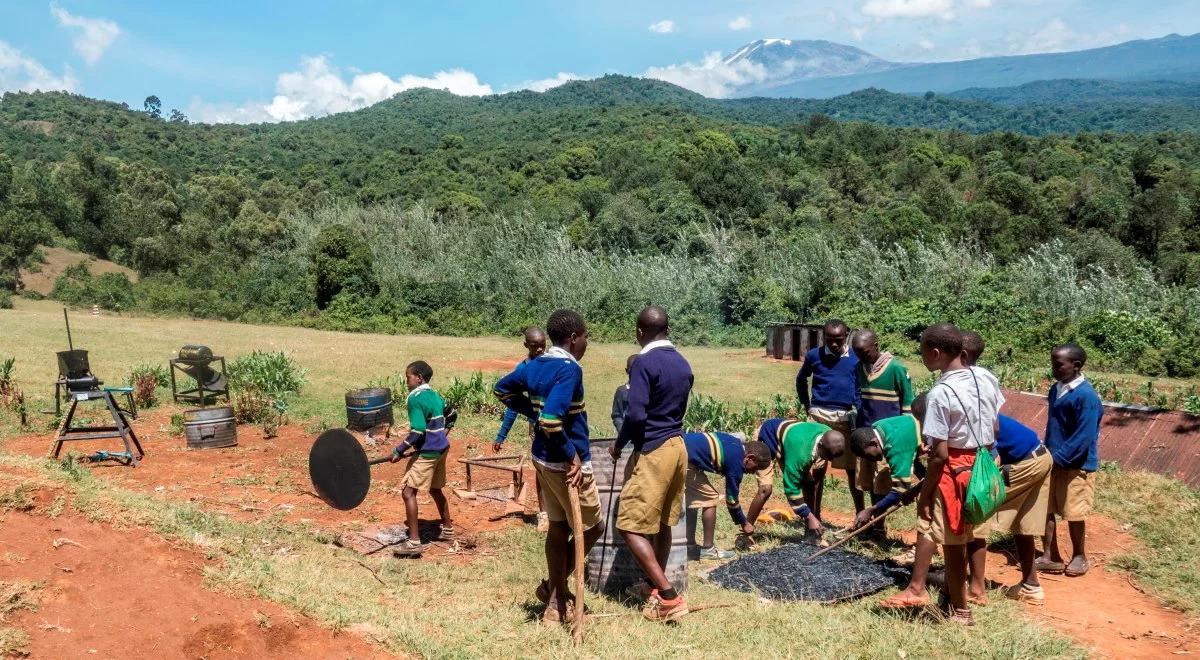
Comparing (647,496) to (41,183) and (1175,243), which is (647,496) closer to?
(1175,243)

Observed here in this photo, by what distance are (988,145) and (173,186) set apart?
5536 cm

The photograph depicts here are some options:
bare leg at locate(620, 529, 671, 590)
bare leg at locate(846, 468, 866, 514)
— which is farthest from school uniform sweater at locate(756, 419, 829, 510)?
bare leg at locate(620, 529, 671, 590)

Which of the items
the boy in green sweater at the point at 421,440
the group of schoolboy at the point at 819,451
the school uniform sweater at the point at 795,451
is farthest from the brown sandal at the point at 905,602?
the boy in green sweater at the point at 421,440

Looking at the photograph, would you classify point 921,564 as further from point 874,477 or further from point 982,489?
point 874,477

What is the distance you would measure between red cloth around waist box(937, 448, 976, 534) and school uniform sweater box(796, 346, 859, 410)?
6.94ft

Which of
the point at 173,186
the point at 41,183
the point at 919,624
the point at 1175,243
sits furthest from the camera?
the point at 173,186

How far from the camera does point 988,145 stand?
59.2 metres

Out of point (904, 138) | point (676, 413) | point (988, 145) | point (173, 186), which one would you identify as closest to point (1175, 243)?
point (988, 145)

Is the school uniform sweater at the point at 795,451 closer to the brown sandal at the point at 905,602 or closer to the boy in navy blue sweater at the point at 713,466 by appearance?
the boy in navy blue sweater at the point at 713,466

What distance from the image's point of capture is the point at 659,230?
4169cm

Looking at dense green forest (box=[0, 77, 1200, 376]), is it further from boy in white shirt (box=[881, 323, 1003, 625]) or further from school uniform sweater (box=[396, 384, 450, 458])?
school uniform sweater (box=[396, 384, 450, 458])

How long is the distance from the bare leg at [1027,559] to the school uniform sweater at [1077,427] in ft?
2.41

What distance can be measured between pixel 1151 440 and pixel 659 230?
108 feet

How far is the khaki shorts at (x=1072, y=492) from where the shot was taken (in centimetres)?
599
